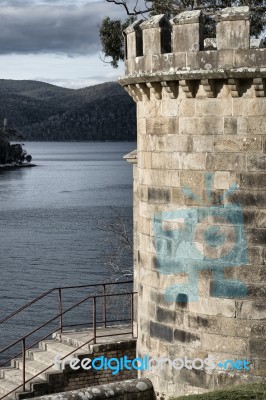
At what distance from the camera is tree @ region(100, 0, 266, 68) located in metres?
18.6

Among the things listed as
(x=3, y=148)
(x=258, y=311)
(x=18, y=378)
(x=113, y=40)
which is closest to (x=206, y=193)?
(x=258, y=311)

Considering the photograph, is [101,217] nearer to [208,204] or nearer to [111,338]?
[111,338]

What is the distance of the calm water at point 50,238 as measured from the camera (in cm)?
4162

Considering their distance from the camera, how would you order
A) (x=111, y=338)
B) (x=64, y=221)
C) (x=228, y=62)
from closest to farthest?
(x=228, y=62)
(x=111, y=338)
(x=64, y=221)

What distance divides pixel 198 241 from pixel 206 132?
151cm

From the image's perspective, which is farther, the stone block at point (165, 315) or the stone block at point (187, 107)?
the stone block at point (165, 315)

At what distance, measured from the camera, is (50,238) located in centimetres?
5975

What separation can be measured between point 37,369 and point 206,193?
587 centimetres

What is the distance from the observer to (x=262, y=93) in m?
10.5

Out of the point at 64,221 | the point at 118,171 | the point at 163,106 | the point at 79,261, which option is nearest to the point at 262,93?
the point at 163,106

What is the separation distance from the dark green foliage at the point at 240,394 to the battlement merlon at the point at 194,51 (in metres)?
4.04

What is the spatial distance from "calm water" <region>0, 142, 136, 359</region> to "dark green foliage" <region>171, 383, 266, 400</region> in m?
23.5

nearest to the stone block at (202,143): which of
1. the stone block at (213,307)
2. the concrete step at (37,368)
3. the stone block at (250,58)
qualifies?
the stone block at (250,58)

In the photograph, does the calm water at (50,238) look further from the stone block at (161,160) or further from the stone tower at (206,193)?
the stone block at (161,160)
